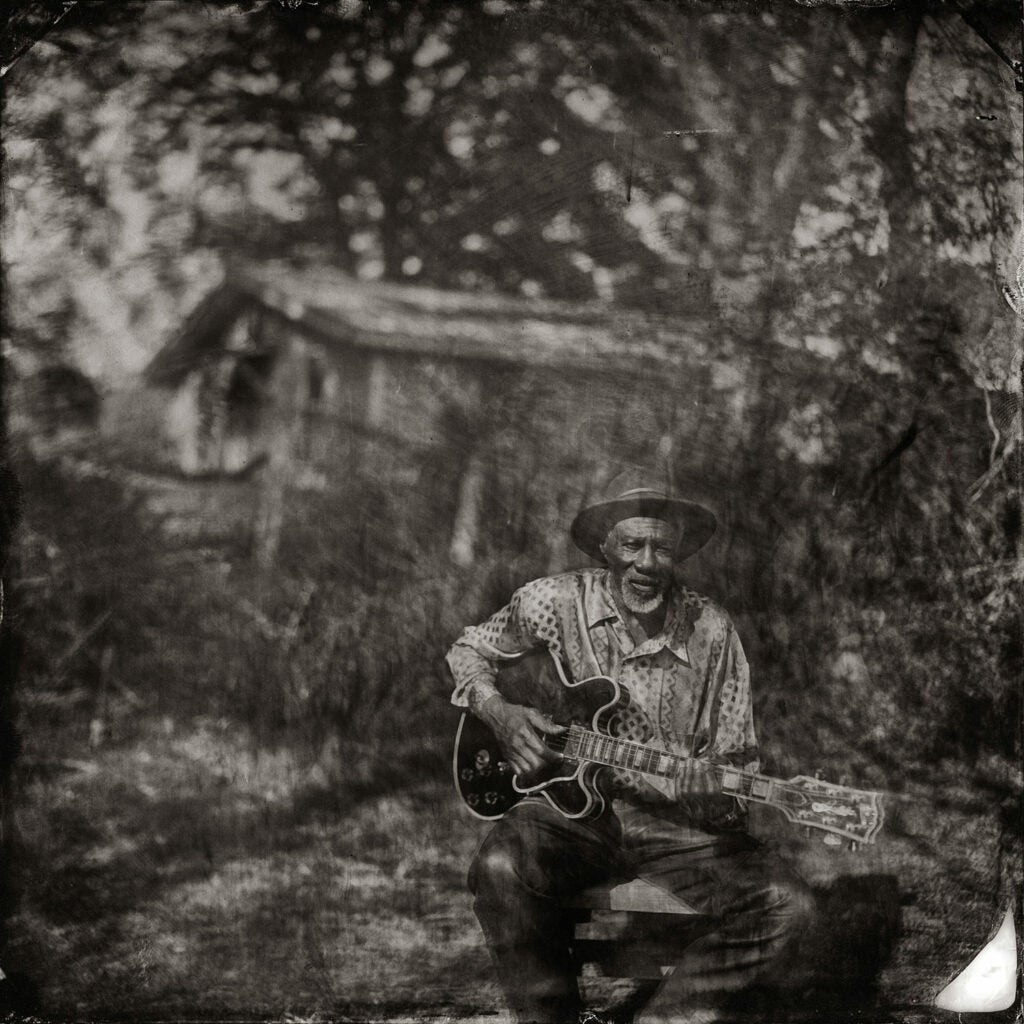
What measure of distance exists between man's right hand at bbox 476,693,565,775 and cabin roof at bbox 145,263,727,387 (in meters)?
1.05

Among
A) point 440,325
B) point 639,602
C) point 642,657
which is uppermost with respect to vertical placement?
point 440,325

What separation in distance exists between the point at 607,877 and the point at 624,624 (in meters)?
0.73

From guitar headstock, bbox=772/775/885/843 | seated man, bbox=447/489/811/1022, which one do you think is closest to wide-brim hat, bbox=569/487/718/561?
seated man, bbox=447/489/811/1022

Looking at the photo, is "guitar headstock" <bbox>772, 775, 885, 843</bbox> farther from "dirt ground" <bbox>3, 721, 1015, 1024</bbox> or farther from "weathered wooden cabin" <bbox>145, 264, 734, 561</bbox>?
"weathered wooden cabin" <bbox>145, 264, 734, 561</bbox>

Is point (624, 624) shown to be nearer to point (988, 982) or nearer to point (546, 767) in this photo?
point (546, 767)

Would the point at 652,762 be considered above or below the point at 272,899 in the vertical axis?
above

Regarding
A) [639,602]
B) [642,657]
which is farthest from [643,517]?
[642,657]

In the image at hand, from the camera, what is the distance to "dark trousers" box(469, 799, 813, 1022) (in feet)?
10.1

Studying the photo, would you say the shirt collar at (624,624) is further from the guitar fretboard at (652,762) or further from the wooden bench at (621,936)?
the wooden bench at (621,936)

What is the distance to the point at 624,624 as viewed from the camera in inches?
125

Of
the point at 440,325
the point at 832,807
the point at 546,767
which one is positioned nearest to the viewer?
the point at 546,767

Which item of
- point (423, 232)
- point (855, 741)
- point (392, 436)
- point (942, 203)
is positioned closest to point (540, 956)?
point (855, 741)

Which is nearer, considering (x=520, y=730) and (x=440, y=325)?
(x=520, y=730)

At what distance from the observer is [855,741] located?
320 centimetres
